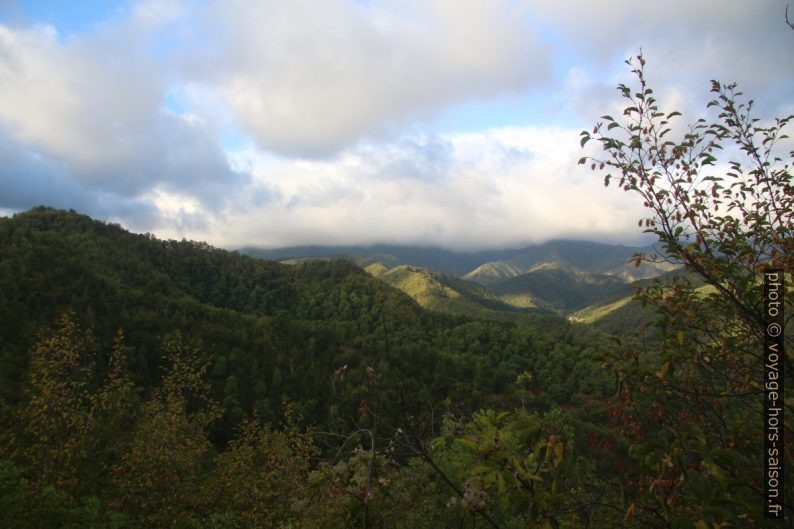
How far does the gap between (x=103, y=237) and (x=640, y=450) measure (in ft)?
580

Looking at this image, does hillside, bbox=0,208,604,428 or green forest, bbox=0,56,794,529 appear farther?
hillside, bbox=0,208,604,428

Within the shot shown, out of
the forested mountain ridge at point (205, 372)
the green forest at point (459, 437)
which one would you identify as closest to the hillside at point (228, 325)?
the forested mountain ridge at point (205, 372)

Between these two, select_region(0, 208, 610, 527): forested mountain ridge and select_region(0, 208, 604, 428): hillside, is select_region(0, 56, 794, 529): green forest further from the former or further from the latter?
select_region(0, 208, 604, 428): hillside

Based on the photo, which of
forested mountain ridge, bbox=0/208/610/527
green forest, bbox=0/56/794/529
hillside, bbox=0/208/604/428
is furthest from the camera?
hillside, bbox=0/208/604/428

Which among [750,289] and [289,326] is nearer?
[750,289]

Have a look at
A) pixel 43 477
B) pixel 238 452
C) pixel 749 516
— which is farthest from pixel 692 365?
pixel 238 452

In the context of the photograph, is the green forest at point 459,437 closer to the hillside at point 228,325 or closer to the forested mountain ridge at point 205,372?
the forested mountain ridge at point 205,372

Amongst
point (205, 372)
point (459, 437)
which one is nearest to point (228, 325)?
point (205, 372)

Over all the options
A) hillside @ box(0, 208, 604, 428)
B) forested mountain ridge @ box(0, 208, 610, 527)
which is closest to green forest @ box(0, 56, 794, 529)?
forested mountain ridge @ box(0, 208, 610, 527)

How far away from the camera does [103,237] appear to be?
147 metres

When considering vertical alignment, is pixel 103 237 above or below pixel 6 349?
above

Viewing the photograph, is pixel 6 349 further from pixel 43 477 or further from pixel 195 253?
pixel 195 253

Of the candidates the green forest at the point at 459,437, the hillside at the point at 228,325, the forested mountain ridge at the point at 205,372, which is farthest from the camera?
the hillside at the point at 228,325

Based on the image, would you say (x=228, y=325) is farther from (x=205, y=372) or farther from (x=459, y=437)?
(x=459, y=437)
